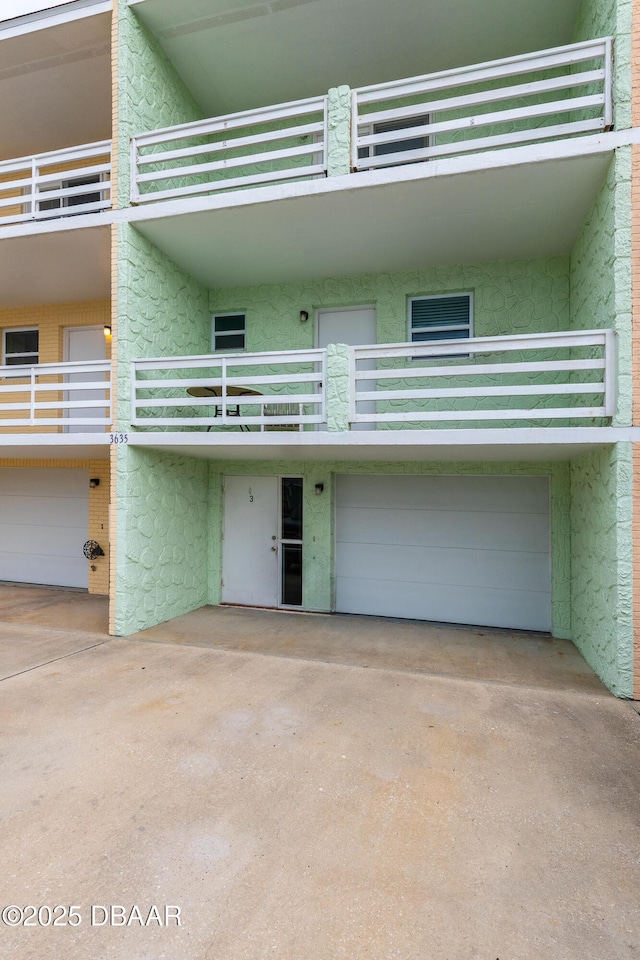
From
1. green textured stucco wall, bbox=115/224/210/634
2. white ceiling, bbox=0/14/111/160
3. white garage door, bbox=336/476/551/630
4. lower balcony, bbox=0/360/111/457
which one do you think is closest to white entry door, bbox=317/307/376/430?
white garage door, bbox=336/476/551/630

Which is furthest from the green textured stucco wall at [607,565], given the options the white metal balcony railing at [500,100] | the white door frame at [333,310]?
the white door frame at [333,310]

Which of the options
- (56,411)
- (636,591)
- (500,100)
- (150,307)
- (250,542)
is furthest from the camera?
(56,411)

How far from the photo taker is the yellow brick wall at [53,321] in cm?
938

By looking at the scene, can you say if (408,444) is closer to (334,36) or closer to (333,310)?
(333,310)

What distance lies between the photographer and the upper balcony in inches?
212

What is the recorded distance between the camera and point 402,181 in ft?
18.5

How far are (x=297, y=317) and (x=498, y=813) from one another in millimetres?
7156

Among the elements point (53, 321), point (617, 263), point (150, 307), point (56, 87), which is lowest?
point (617, 263)

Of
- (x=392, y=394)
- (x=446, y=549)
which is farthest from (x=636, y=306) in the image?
(x=446, y=549)

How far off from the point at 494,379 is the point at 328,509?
10.7ft

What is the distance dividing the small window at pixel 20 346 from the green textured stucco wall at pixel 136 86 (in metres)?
4.49

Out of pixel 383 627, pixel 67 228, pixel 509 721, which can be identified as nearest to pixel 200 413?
pixel 67 228

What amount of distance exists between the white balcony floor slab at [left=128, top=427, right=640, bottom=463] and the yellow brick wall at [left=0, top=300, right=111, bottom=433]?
379 centimetres

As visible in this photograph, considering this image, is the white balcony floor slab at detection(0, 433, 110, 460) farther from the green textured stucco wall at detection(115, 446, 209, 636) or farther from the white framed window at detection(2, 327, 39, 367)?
the white framed window at detection(2, 327, 39, 367)
